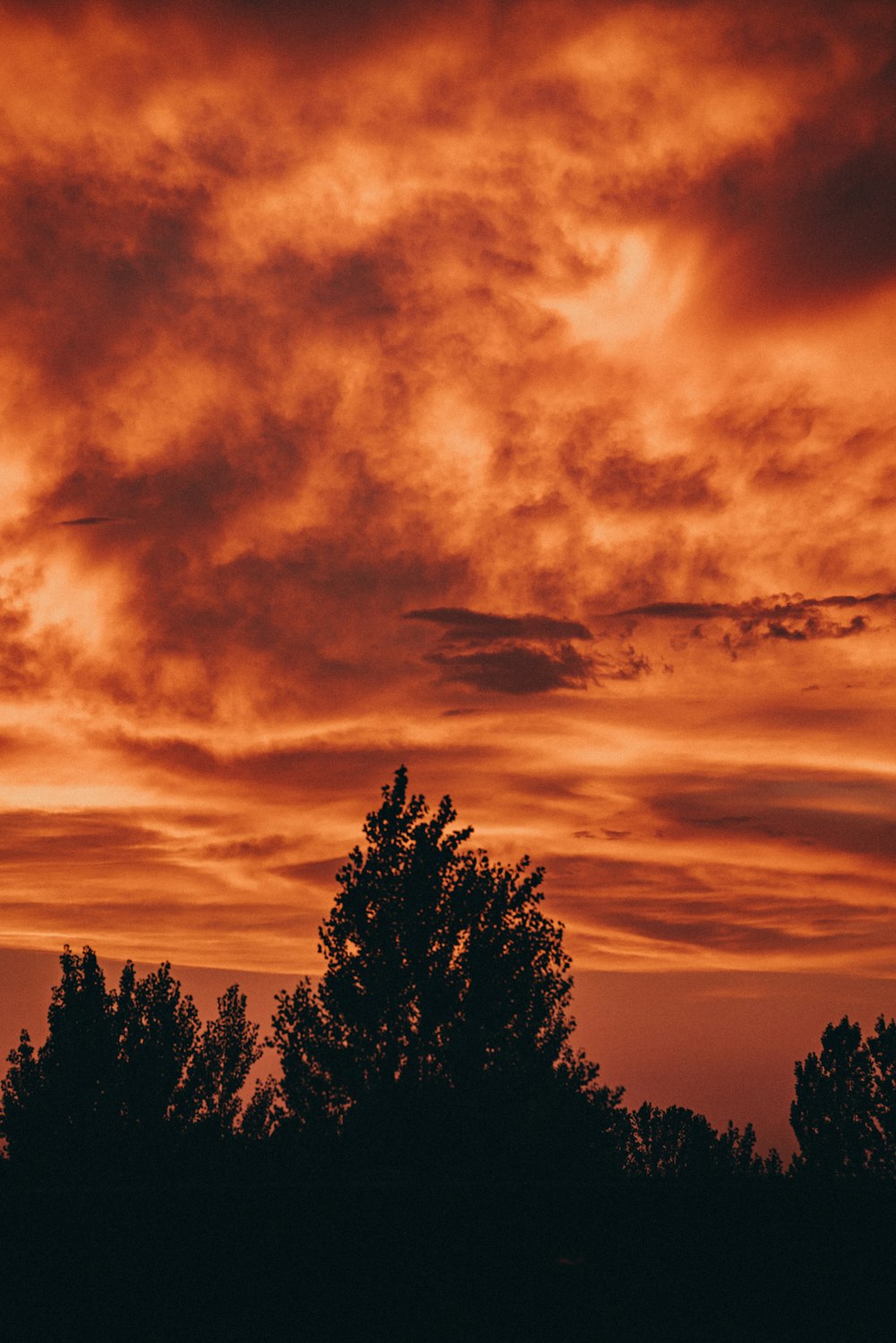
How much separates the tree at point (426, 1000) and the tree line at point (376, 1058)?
0.06 meters

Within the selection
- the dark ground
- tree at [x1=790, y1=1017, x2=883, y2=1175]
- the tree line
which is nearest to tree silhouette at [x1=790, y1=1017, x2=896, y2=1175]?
tree at [x1=790, y1=1017, x2=883, y2=1175]

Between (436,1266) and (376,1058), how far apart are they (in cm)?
2427

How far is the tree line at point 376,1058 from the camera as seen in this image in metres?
28.8

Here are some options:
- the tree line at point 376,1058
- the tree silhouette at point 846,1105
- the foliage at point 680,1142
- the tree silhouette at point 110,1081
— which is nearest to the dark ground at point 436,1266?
the tree line at point 376,1058

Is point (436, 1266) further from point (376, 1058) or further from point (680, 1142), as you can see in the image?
point (680, 1142)

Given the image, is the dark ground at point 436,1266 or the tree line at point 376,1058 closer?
the dark ground at point 436,1266

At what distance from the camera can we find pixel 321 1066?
30234 millimetres

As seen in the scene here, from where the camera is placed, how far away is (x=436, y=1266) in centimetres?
684

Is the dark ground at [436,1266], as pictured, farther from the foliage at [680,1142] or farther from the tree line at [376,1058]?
the foliage at [680,1142]

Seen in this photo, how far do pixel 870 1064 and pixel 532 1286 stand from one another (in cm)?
6127

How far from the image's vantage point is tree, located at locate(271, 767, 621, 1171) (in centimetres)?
2908

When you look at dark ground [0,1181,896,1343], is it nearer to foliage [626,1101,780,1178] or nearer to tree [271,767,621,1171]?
tree [271,767,621,1171]

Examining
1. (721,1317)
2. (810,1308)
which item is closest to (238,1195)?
(721,1317)

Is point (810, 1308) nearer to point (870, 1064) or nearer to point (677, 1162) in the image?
point (870, 1064)
